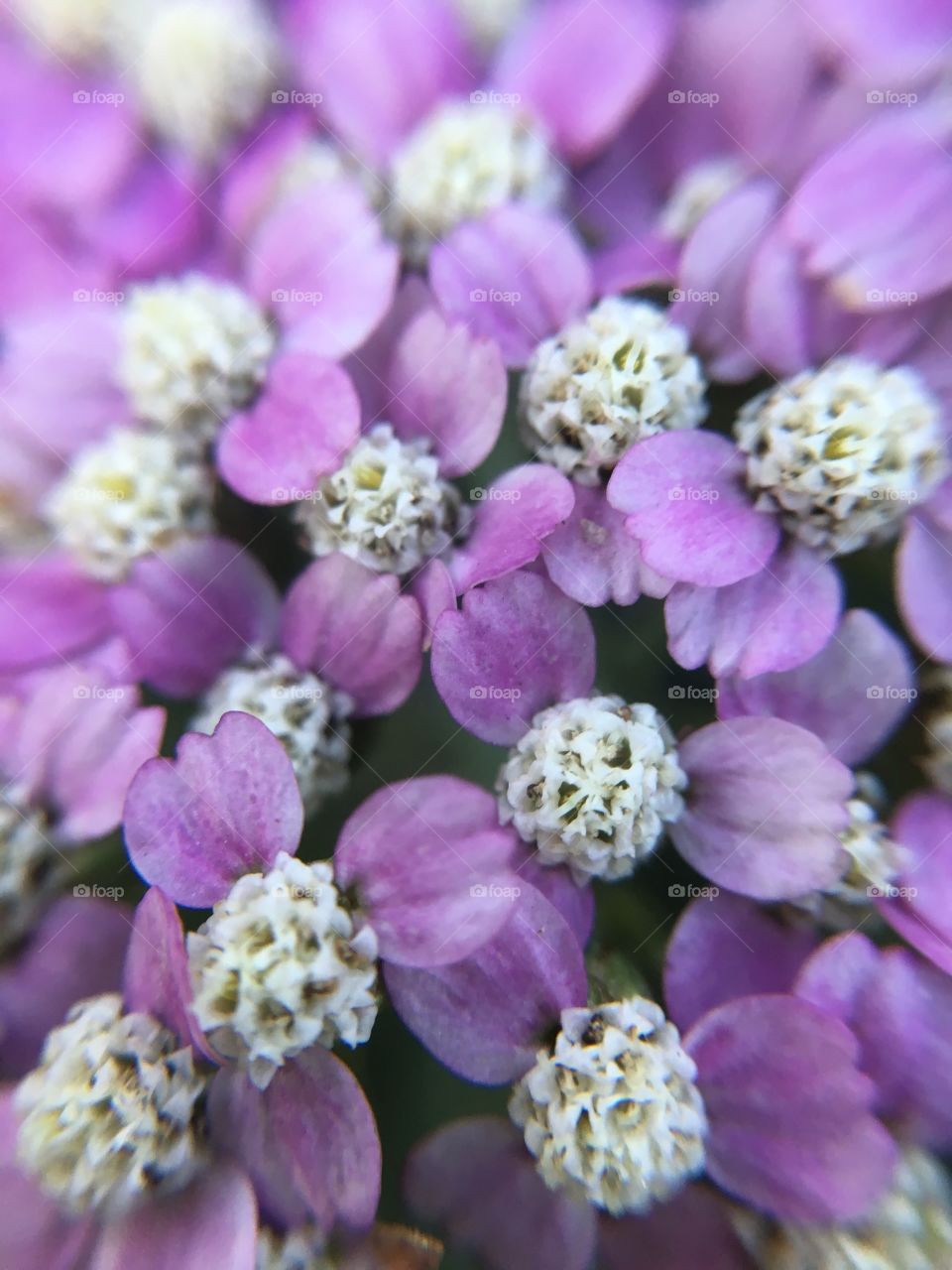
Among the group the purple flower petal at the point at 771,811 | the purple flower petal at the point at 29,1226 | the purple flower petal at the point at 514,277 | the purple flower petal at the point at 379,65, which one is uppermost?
the purple flower petal at the point at 379,65

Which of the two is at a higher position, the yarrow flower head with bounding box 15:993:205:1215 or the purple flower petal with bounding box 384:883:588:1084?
the yarrow flower head with bounding box 15:993:205:1215

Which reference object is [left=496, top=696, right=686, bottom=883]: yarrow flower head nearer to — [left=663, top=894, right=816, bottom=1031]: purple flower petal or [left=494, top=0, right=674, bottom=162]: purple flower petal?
[left=663, top=894, right=816, bottom=1031]: purple flower petal

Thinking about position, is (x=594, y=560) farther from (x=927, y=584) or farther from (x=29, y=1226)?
(x=29, y=1226)

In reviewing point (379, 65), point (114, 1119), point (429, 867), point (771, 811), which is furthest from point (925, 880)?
point (379, 65)

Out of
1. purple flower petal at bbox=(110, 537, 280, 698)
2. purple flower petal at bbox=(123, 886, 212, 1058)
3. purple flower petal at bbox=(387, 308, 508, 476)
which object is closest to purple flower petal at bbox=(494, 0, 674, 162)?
purple flower petal at bbox=(387, 308, 508, 476)

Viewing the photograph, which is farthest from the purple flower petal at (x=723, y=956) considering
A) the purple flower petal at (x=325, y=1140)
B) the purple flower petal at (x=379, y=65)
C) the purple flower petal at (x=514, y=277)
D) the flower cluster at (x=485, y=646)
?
the purple flower petal at (x=379, y=65)

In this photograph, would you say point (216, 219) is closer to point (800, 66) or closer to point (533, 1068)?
point (800, 66)

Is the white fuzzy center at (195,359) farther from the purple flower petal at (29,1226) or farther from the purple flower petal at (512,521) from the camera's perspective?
the purple flower petal at (29,1226)
